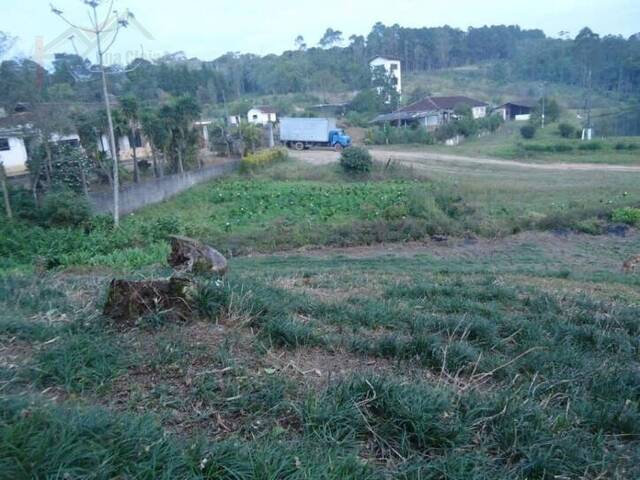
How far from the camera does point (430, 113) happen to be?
172 feet

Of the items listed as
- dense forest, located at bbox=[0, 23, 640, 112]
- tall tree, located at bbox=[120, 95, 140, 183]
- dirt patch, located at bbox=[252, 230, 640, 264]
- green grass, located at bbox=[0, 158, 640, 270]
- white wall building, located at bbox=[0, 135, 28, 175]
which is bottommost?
dirt patch, located at bbox=[252, 230, 640, 264]

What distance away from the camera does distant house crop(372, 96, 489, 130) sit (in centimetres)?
5177

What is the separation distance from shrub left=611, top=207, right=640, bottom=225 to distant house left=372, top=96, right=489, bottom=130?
29.1 m

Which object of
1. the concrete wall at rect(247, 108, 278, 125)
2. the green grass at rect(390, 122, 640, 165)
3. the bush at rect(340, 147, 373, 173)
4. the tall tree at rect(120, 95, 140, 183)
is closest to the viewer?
the tall tree at rect(120, 95, 140, 183)

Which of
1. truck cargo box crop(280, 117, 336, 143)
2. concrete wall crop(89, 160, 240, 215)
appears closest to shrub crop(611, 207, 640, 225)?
concrete wall crop(89, 160, 240, 215)

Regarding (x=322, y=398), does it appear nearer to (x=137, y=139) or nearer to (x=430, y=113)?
(x=137, y=139)

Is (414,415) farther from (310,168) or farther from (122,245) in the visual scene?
(310,168)

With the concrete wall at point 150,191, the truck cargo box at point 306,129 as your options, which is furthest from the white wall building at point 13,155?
the truck cargo box at point 306,129

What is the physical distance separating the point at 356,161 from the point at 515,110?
4137 cm

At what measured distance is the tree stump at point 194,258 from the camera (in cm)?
605

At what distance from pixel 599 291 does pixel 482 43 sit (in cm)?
10829

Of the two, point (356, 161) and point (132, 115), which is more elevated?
point (132, 115)

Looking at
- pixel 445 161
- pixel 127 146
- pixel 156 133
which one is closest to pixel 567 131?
pixel 445 161

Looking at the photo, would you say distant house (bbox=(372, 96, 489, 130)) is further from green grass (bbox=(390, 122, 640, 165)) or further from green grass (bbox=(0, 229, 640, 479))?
green grass (bbox=(0, 229, 640, 479))
